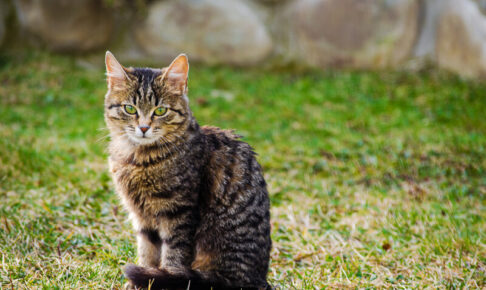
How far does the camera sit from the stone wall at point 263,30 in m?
7.25

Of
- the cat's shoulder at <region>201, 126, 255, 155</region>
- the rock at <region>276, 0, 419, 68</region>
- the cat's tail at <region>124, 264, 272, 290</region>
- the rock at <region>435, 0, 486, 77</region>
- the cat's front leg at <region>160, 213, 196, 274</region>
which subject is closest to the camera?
the cat's tail at <region>124, 264, 272, 290</region>

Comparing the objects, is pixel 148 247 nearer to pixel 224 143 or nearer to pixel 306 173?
pixel 224 143

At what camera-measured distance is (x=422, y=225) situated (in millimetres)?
3633

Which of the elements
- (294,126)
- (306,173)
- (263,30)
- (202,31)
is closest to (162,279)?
(306,173)

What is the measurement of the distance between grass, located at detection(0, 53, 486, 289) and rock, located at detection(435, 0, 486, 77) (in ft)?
0.82

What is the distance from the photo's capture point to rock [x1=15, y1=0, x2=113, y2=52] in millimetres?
7219

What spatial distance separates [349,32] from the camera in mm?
7488

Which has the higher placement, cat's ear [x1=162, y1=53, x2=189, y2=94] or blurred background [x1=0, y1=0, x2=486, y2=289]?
cat's ear [x1=162, y1=53, x2=189, y2=94]

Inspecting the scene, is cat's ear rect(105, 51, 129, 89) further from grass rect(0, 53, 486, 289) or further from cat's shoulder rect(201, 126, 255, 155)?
grass rect(0, 53, 486, 289)

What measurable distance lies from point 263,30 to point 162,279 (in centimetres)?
585

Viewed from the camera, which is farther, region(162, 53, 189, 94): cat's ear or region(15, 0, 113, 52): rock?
region(15, 0, 113, 52): rock

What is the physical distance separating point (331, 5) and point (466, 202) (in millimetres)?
4290

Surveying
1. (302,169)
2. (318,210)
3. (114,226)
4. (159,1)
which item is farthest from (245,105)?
(114,226)

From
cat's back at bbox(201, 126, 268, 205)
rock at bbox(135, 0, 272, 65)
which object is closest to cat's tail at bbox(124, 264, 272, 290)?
cat's back at bbox(201, 126, 268, 205)
